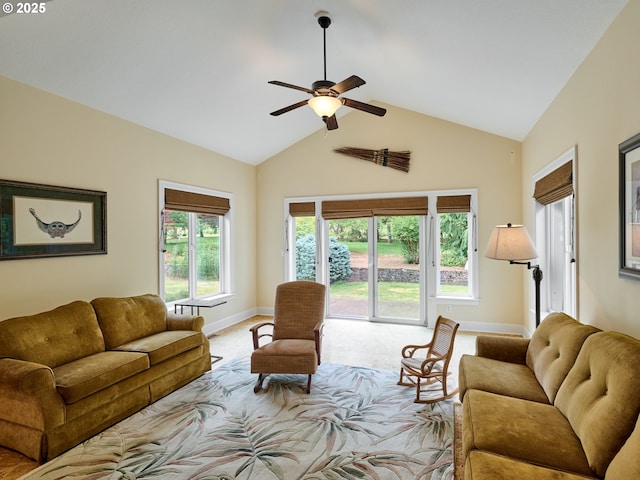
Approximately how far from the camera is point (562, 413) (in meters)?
2.05

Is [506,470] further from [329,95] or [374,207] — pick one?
[374,207]

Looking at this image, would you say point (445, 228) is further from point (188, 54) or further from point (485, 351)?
point (188, 54)

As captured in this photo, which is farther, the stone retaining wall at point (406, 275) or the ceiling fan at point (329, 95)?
the stone retaining wall at point (406, 275)

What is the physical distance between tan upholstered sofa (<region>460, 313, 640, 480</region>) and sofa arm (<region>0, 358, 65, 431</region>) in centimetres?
255

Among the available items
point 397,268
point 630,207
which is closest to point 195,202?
point 397,268

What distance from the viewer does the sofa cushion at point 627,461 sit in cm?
131

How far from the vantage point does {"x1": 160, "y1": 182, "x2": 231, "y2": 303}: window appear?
15.6 feet

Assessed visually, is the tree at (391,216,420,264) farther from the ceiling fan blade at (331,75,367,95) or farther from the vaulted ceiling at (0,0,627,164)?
the ceiling fan blade at (331,75,367,95)

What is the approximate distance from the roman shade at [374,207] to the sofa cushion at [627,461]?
4480 millimetres

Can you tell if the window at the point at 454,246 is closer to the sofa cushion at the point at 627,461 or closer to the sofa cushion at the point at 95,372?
the sofa cushion at the point at 627,461

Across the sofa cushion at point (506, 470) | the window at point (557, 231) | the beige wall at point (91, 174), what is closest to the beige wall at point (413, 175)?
the window at point (557, 231)

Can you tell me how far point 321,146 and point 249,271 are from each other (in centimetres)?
263

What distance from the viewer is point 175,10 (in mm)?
2895

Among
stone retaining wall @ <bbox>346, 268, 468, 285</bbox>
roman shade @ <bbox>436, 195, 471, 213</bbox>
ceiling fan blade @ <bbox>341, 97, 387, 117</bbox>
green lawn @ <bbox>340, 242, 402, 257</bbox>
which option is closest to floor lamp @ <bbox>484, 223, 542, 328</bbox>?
ceiling fan blade @ <bbox>341, 97, 387, 117</bbox>
